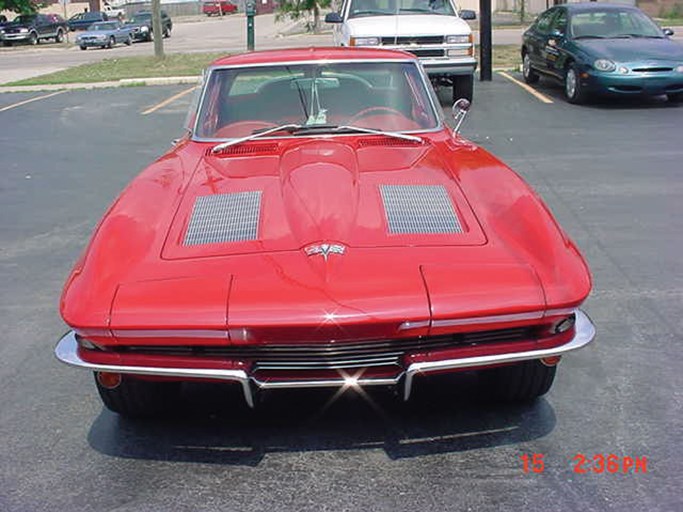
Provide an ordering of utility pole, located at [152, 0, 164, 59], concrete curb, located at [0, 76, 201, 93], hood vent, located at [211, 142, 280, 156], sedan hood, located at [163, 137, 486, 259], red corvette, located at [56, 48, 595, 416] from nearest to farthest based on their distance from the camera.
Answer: red corvette, located at [56, 48, 595, 416] → sedan hood, located at [163, 137, 486, 259] → hood vent, located at [211, 142, 280, 156] → concrete curb, located at [0, 76, 201, 93] → utility pole, located at [152, 0, 164, 59]

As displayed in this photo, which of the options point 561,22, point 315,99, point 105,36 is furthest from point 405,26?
point 105,36

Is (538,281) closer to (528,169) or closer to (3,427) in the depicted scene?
(3,427)

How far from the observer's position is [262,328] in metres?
2.81

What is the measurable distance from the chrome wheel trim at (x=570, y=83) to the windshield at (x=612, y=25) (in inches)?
26.0

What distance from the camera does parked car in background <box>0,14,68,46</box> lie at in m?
40.4

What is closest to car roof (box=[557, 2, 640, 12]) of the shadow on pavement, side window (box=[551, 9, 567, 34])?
side window (box=[551, 9, 567, 34])

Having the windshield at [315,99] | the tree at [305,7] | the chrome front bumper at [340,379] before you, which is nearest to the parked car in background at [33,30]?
the tree at [305,7]

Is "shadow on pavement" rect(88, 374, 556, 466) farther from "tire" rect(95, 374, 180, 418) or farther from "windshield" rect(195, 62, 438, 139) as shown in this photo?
"windshield" rect(195, 62, 438, 139)

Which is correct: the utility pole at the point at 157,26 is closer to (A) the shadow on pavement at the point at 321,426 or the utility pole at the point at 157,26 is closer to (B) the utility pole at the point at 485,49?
(B) the utility pole at the point at 485,49

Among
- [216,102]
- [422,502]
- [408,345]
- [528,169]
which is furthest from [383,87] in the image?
[528,169]

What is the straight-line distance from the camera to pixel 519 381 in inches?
135

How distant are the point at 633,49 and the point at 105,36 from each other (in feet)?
91.9

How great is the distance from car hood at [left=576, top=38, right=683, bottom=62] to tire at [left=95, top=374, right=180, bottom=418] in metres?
9.98

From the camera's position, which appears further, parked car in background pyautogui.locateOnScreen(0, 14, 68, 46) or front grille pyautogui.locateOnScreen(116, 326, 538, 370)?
parked car in background pyautogui.locateOnScreen(0, 14, 68, 46)
